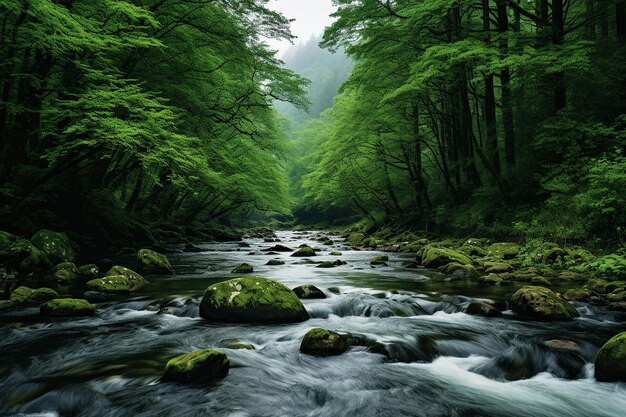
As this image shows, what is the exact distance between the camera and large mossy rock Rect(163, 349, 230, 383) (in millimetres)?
3451

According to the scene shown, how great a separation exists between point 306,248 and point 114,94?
9064mm

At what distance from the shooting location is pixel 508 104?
1247cm

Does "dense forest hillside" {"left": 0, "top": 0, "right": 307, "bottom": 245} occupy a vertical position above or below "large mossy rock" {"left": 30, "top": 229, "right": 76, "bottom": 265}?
above

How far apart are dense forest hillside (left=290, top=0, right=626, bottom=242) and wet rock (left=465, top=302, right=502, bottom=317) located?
239 centimetres

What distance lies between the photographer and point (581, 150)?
9.83m

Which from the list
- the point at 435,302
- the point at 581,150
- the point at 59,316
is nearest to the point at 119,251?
the point at 59,316

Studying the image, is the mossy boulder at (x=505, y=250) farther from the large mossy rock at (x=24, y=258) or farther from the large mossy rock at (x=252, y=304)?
the large mossy rock at (x=24, y=258)

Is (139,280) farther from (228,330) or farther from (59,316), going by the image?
(228,330)

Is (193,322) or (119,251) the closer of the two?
(193,322)

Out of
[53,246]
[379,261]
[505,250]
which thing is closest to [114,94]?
[53,246]

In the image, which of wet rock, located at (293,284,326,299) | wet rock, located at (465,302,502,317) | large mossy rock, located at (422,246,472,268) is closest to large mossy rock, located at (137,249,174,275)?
wet rock, located at (293,284,326,299)

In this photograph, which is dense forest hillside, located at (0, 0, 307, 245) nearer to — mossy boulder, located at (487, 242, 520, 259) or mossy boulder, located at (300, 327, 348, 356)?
mossy boulder, located at (300, 327, 348, 356)

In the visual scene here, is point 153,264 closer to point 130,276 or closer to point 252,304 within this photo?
point 130,276

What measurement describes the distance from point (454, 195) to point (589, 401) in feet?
46.5
